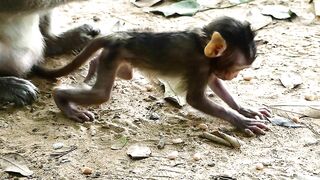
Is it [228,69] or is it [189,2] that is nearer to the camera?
[228,69]

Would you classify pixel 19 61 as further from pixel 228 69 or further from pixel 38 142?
pixel 228 69

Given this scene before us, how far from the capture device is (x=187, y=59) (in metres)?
3.40

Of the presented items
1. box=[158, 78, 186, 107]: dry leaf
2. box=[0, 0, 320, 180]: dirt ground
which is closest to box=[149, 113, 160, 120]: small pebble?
box=[0, 0, 320, 180]: dirt ground

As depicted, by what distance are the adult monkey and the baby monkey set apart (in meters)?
0.38

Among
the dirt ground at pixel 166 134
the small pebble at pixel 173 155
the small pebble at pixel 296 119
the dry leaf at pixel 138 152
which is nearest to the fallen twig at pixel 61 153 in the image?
the dirt ground at pixel 166 134

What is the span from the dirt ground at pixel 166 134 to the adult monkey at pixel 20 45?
0.31 ft

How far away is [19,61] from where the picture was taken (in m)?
3.97

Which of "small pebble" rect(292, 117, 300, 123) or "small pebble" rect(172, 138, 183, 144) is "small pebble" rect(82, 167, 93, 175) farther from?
"small pebble" rect(292, 117, 300, 123)

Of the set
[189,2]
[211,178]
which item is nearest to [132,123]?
[211,178]

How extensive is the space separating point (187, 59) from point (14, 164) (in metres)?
0.92

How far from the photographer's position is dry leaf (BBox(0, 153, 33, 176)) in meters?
3.19

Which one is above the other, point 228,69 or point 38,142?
point 228,69

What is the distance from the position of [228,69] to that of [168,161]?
0.52m

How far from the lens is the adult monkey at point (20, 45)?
380 cm
